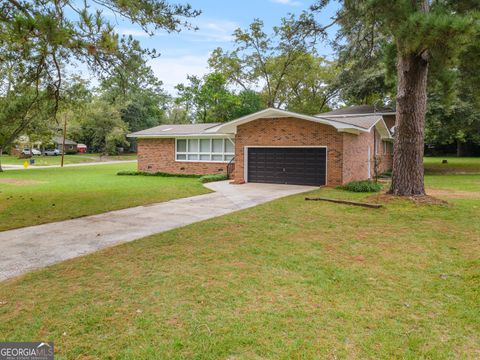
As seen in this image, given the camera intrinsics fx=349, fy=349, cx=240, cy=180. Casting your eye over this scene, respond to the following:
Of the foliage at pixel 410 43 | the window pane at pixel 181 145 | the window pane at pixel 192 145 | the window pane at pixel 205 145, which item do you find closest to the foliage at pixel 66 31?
the foliage at pixel 410 43

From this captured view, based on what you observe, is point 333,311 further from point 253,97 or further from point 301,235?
point 253,97

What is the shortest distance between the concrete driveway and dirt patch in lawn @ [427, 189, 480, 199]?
19.4ft

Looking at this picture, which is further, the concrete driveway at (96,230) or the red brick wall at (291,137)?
the red brick wall at (291,137)

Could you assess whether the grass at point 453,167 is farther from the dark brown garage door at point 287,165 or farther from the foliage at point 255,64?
the foliage at point 255,64

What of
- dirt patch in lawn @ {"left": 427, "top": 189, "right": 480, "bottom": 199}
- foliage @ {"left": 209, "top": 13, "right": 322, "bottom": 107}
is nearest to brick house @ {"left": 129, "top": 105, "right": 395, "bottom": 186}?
dirt patch in lawn @ {"left": 427, "top": 189, "right": 480, "bottom": 199}

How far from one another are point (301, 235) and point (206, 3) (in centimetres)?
709

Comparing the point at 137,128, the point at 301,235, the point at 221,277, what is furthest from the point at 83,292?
the point at 137,128

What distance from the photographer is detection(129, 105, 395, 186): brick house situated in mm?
14406

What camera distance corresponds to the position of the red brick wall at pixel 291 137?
1427 centimetres

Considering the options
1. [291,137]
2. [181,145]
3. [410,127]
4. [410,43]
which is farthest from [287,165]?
[410,43]

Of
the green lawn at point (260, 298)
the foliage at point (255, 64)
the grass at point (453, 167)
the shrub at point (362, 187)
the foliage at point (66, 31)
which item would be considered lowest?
the green lawn at point (260, 298)

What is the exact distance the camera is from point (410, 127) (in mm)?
10227

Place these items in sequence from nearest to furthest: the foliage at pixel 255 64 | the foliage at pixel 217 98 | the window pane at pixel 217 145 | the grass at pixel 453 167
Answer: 1. the window pane at pixel 217 145
2. the grass at pixel 453 167
3. the foliage at pixel 255 64
4. the foliage at pixel 217 98

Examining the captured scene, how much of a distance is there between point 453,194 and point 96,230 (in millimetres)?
11521
